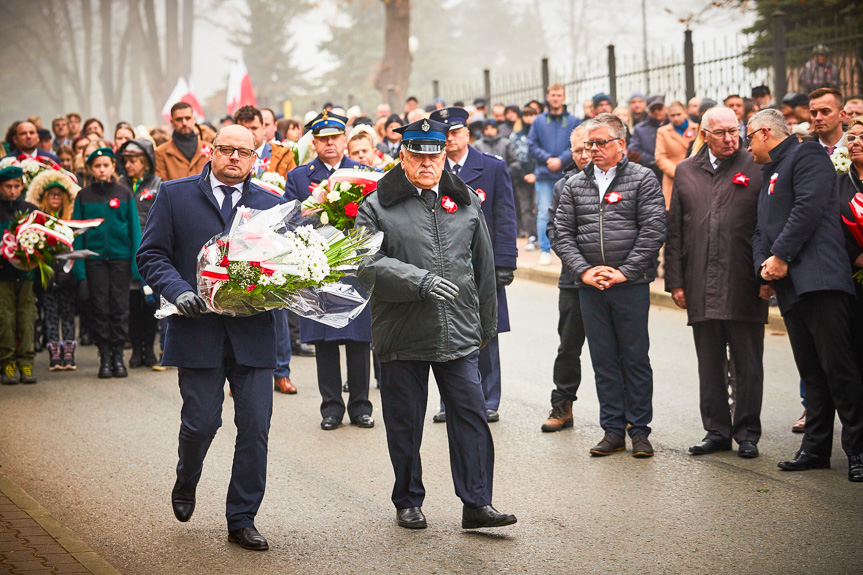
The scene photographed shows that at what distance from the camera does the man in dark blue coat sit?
22.4 ft

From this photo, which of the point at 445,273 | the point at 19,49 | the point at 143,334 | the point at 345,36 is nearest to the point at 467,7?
the point at 345,36

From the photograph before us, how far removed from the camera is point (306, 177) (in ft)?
29.5

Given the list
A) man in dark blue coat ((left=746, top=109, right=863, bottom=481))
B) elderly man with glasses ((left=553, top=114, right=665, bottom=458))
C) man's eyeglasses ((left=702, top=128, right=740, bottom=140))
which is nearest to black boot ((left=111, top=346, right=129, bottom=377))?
elderly man with glasses ((left=553, top=114, right=665, bottom=458))

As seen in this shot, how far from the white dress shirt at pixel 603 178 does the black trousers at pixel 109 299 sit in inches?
222

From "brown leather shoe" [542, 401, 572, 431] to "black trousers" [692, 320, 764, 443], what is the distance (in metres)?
1.15

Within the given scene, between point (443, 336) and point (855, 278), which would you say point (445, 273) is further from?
point (855, 278)

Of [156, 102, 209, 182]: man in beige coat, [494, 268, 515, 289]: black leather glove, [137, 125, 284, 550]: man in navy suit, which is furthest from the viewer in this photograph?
[156, 102, 209, 182]: man in beige coat

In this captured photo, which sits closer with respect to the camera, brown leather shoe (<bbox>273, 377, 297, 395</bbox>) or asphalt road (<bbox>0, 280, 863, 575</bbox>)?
asphalt road (<bbox>0, 280, 863, 575</bbox>)

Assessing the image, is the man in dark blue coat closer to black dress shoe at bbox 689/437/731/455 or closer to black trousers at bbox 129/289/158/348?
black dress shoe at bbox 689/437/731/455

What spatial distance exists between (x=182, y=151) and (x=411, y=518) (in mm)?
6919

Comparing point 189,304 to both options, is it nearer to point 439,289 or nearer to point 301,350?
point 439,289

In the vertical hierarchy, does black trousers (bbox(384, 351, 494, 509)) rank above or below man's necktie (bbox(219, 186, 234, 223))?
below

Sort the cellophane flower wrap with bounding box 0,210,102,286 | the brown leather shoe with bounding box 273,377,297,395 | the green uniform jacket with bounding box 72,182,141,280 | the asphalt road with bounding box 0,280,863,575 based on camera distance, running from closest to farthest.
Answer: the asphalt road with bounding box 0,280,863,575
the brown leather shoe with bounding box 273,377,297,395
the cellophane flower wrap with bounding box 0,210,102,286
the green uniform jacket with bounding box 72,182,141,280

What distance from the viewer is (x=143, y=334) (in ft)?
38.0
